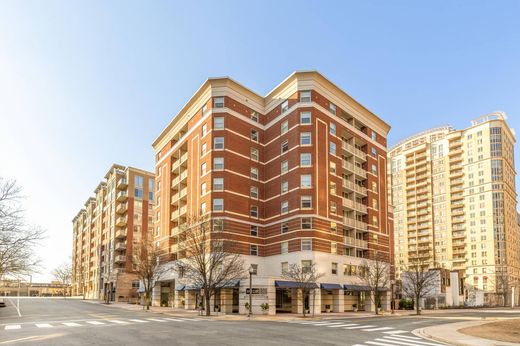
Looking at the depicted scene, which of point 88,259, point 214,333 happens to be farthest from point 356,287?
point 88,259

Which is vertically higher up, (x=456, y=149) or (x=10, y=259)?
(x=456, y=149)

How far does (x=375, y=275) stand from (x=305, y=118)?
2245cm

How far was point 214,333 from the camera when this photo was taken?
24.4 m

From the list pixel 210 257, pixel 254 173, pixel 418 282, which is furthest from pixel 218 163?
pixel 418 282

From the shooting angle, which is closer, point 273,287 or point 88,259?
point 273,287

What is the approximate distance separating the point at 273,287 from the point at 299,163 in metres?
15.8

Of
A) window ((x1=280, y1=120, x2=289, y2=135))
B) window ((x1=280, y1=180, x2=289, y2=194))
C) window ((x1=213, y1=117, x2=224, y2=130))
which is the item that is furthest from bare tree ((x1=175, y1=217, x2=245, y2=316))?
window ((x1=280, y1=120, x2=289, y2=135))

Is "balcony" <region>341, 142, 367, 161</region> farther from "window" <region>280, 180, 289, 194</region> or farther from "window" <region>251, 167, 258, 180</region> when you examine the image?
"window" <region>251, 167, 258, 180</region>

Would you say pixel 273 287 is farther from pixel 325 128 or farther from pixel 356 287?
pixel 325 128

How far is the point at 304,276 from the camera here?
5116cm

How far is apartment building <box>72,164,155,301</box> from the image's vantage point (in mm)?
95625

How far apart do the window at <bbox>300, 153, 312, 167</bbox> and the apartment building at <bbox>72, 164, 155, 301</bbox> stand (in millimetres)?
53241

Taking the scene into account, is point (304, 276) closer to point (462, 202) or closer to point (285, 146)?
point (285, 146)

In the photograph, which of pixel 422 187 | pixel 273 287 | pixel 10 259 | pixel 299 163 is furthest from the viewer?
pixel 422 187
